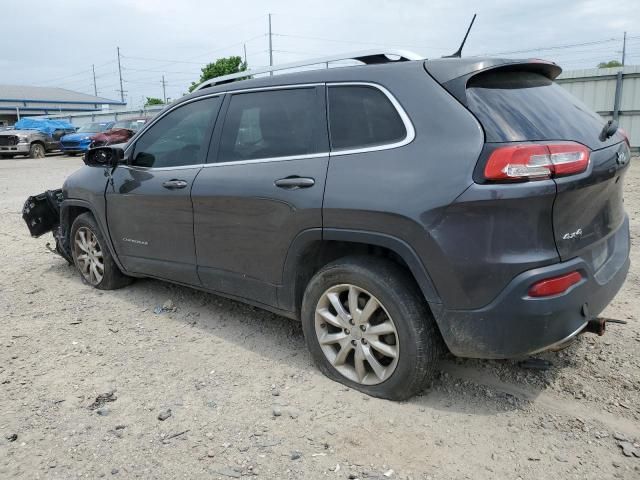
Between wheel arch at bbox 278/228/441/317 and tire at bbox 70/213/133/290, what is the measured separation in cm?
222

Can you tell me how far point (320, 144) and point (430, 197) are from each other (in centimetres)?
83

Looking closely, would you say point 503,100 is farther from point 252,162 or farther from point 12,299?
point 12,299

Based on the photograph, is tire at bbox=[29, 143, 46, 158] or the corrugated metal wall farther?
tire at bbox=[29, 143, 46, 158]

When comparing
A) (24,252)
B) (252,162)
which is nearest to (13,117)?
(24,252)

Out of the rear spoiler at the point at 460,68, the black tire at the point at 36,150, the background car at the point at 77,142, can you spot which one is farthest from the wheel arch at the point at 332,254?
the black tire at the point at 36,150

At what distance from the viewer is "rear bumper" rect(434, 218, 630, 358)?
2.43 meters

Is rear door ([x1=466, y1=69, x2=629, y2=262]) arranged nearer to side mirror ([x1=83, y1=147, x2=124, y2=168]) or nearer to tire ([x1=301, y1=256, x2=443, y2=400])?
tire ([x1=301, y1=256, x2=443, y2=400])

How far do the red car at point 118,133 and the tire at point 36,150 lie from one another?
137 inches

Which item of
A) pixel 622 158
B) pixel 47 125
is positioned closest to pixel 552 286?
pixel 622 158

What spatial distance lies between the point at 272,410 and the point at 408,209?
1.34 m

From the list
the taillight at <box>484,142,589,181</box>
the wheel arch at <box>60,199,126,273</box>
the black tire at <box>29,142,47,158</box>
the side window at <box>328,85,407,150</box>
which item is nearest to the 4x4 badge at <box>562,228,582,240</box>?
the taillight at <box>484,142,589,181</box>

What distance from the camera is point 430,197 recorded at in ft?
8.23

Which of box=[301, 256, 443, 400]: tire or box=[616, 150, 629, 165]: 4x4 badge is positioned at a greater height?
box=[616, 150, 629, 165]: 4x4 badge

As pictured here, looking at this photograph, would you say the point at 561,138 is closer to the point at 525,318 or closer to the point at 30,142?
the point at 525,318
